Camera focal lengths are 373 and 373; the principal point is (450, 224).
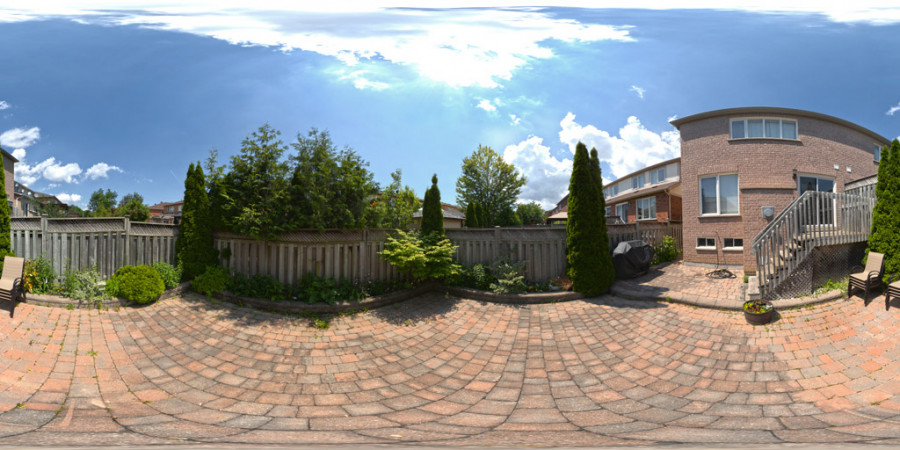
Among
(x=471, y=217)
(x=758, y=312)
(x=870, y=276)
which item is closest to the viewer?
(x=758, y=312)

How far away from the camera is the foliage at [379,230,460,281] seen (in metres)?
8.42

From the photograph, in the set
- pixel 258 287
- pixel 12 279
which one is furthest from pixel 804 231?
pixel 12 279

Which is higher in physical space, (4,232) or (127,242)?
(4,232)

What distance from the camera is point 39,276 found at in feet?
24.4

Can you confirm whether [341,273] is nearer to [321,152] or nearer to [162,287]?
[321,152]

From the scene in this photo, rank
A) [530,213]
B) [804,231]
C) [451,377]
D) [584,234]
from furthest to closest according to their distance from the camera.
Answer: [530,213] → [584,234] → [804,231] → [451,377]

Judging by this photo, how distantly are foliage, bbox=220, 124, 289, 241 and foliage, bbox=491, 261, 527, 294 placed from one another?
16.3ft

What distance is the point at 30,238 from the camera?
790 centimetres

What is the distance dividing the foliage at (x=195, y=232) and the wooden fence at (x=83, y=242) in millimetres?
731

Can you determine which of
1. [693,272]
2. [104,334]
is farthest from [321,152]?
[693,272]

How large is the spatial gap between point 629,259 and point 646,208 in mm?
13500

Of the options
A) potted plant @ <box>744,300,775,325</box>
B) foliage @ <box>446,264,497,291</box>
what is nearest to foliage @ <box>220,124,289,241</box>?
foliage @ <box>446,264,497,291</box>

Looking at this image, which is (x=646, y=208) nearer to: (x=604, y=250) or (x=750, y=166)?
(x=750, y=166)

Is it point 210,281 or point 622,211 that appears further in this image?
point 622,211
